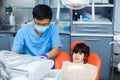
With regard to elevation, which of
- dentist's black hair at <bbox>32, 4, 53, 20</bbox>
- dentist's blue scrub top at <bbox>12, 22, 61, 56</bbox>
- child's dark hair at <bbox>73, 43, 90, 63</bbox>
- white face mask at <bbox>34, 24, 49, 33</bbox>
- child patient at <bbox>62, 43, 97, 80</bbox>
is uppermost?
dentist's black hair at <bbox>32, 4, 53, 20</bbox>

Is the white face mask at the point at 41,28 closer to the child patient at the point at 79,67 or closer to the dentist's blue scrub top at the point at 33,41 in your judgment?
the dentist's blue scrub top at the point at 33,41

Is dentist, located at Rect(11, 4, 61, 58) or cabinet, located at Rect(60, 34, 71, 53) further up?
dentist, located at Rect(11, 4, 61, 58)

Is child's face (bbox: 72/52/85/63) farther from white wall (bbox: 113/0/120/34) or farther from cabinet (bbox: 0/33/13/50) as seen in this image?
white wall (bbox: 113/0/120/34)

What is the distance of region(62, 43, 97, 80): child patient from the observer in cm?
190

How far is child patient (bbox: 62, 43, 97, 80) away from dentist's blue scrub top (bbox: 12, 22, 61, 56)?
0.75ft

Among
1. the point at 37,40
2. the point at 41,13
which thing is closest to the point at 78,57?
the point at 37,40

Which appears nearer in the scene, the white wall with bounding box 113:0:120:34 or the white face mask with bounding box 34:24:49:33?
the white face mask with bounding box 34:24:49:33

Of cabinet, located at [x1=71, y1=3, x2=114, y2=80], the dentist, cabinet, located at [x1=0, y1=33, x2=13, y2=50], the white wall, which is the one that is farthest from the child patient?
the white wall

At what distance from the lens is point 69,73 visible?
1.88m

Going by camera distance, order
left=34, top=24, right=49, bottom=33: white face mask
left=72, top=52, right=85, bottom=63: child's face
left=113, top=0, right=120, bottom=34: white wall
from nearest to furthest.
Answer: left=34, top=24, right=49, bottom=33: white face mask
left=72, top=52, right=85, bottom=63: child's face
left=113, top=0, right=120, bottom=34: white wall

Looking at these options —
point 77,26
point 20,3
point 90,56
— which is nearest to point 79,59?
point 90,56

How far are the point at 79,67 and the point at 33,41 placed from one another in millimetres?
484

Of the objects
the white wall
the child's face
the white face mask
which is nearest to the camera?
the white face mask

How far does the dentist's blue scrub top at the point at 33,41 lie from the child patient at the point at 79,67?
23 centimetres
